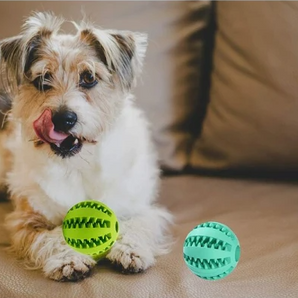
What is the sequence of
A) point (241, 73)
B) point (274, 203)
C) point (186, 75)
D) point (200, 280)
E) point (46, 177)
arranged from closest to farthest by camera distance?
point (200, 280), point (46, 177), point (274, 203), point (241, 73), point (186, 75)

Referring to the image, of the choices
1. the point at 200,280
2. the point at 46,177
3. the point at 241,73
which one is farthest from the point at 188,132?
the point at 200,280

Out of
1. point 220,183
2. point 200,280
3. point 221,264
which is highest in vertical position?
point 221,264

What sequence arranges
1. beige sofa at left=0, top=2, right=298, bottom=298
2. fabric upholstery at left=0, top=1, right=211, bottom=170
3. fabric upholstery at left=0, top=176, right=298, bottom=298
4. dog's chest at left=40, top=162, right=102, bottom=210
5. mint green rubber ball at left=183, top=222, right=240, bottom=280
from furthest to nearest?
1. fabric upholstery at left=0, top=1, right=211, bottom=170
2. beige sofa at left=0, top=2, right=298, bottom=298
3. dog's chest at left=40, top=162, right=102, bottom=210
4. fabric upholstery at left=0, top=176, right=298, bottom=298
5. mint green rubber ball at left=183, top=222, right=240, bottom=280

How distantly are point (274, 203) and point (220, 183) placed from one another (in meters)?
0.23

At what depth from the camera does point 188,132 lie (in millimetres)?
2137

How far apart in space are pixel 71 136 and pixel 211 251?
21.2 inches

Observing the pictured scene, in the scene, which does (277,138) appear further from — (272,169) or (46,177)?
(46,177)

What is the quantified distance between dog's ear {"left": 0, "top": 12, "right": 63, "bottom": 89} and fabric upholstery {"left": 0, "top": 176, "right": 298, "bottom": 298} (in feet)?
1.53

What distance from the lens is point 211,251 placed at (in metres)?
1.21

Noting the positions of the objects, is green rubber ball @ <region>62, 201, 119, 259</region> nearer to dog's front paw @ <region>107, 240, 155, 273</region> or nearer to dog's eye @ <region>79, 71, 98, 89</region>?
dog's front paw @ <region>107, 240, 155, 273</region>

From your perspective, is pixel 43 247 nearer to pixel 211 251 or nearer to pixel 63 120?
pixel 63 120

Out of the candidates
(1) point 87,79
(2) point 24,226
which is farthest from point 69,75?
(2) point 24,226

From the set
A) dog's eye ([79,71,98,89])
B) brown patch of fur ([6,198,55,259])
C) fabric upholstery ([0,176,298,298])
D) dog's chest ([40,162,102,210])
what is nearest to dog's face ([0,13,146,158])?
dog's eye ([79,71,98,89])

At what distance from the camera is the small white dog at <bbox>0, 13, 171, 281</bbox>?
1.54m
